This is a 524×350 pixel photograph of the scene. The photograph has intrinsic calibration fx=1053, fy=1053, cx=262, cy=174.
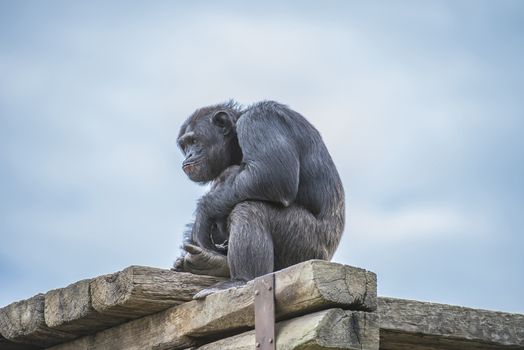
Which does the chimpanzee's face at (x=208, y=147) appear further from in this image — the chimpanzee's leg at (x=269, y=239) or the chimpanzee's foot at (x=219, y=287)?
the chimpanzee's foot at (x=219, y=287)

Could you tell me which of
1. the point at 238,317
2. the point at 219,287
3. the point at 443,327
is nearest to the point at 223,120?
the point at 219,287

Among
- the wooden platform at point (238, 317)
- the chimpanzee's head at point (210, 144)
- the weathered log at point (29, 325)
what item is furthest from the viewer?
the chimpanzee's head at point (210, 144)

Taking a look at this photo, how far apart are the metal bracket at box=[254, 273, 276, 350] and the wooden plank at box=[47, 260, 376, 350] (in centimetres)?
4

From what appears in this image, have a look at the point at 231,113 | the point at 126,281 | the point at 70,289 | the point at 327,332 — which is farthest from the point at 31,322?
the point at 327,332

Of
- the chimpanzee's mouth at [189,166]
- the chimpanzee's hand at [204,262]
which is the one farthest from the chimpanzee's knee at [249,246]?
the chimpanzee's mouth at [189,166]

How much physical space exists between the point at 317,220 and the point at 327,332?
200 centimetres

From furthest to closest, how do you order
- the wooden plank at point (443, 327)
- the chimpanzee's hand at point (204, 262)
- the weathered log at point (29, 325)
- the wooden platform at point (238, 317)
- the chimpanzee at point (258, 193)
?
the weathered log at point (29, 325)
the chimpanzee's hand at point (204, 262)
the chimpanzee at point (258, 193)
the wooden plank at point (443, 327)
the wooden platform at point (238, 317)

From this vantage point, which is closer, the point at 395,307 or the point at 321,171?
the point at 395,307

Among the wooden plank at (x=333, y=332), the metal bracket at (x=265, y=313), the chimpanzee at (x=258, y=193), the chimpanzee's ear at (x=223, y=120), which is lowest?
the wooden plank at (x=333, y=332)

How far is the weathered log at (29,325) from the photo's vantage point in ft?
25.1

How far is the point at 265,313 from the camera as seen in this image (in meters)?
6.11

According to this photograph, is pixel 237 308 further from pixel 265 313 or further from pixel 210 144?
pixel 210 144

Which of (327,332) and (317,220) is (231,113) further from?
(327,332)

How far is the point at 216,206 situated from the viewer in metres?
7.54
